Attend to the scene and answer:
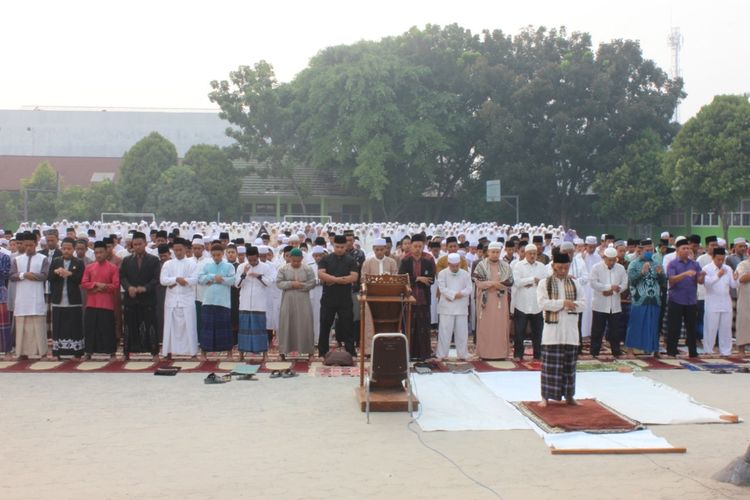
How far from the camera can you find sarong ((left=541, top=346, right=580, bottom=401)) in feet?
25.2

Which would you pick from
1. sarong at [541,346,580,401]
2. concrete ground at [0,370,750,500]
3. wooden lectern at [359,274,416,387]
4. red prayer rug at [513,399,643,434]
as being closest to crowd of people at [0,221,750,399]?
wooden lectern at [359,274,416,387]

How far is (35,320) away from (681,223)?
31.3 metres

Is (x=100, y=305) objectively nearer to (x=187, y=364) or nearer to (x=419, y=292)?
(x=187, y=364)

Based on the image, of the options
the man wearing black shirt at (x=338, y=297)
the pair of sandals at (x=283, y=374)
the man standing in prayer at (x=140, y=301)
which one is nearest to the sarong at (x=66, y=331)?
the man standing in prayer at (x=140, y=301)

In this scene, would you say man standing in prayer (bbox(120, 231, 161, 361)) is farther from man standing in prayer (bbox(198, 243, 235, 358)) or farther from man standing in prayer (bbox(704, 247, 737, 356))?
man standing in prayer (bbox(704, 247, 737, 356))

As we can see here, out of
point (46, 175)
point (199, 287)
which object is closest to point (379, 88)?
point (46, 175)

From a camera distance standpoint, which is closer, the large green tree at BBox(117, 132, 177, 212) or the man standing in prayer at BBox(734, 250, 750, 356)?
the man standing in prayer at BBox(734, 250, 750, 356)

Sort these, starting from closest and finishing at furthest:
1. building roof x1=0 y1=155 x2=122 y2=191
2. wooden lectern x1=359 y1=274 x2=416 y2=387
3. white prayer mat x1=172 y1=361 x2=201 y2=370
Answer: wooden lectern x1=359 y1=274 x2=416 y2=387 < white prayer mat x1=172 y1=361 x2=201 y2=370 < building roof x1=0 y1=155 x2=122 y2=191

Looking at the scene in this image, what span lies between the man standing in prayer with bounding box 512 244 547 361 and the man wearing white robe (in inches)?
168

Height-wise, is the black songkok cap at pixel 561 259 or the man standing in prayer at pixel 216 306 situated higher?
the black songkok cap at pixel 561 259

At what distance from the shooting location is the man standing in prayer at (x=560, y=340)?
767cm

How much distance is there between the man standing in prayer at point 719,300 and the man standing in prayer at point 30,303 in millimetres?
8872

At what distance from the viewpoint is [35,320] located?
10648mm

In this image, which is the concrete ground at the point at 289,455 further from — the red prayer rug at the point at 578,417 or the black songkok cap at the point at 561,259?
the black songkok cap at the point at 561,259
